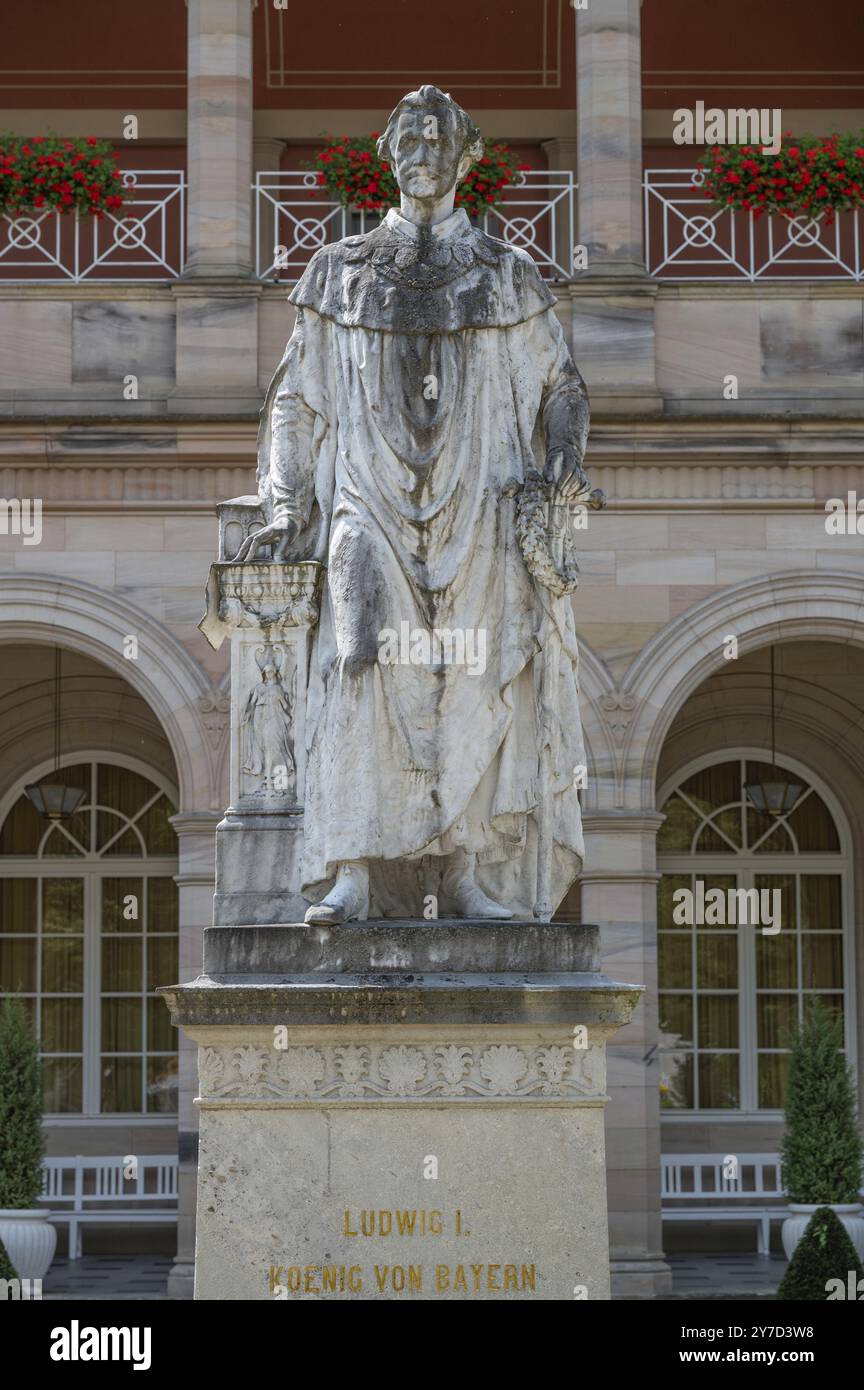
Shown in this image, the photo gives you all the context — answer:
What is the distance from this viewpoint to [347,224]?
1720 cm

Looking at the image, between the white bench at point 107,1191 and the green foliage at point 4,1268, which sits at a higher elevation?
the white bench at point 107,1191

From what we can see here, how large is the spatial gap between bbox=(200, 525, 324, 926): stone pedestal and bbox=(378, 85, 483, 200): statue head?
1022mm

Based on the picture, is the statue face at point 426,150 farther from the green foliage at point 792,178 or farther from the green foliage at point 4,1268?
the green foliage at point 792,178

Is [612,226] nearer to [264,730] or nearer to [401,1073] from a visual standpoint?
[264,730]

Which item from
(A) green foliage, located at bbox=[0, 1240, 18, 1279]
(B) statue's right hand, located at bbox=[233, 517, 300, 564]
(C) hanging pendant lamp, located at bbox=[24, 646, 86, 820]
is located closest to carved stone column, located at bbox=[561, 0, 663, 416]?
(C) hanging pendant lamp, located at bbox=[24, 646, 86, 820]

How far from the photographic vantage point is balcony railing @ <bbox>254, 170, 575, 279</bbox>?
16.5 metres

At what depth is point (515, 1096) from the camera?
5.67 meters

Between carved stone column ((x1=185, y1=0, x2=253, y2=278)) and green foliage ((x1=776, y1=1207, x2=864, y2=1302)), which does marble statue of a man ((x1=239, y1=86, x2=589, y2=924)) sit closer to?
green foliage ((x1=776, y1=1207, x2=864, y2=1302))

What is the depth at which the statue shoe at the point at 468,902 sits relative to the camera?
19.6 ft

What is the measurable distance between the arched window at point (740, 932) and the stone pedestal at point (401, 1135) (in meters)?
12.1

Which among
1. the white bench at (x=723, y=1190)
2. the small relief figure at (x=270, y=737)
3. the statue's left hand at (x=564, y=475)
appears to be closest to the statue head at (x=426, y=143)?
the statue's left hand at (x=564, y=475)

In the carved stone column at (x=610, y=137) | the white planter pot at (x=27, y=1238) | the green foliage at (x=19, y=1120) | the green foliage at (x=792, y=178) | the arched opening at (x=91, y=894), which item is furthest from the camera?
the arched opening at (x=91, y=894)
